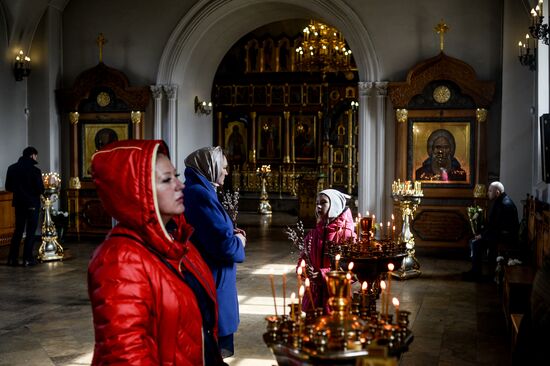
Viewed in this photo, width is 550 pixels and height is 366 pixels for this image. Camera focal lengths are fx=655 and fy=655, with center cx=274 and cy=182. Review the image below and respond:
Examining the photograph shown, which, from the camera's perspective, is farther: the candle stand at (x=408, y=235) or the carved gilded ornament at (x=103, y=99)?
the carved gilded ornament at (x=103, y=99)

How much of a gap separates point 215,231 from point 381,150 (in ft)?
28.5

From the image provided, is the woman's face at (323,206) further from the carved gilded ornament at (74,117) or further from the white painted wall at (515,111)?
the carved gilded ornament at (74,117)

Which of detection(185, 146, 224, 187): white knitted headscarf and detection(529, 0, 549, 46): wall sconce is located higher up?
detection(529, 0, 549, 46): wall sconce

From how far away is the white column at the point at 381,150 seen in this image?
473 inches

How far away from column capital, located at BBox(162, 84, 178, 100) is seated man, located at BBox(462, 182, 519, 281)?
671 cm

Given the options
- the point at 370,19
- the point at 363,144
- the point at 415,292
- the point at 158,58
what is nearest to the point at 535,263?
the point at 415,292

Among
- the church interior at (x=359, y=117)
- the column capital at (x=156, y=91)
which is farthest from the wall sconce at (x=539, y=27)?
the column capital at (x=156, y=91)

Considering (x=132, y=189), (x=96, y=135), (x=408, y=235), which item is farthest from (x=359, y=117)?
(x=132, y=189)

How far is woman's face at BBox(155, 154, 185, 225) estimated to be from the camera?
7.57ft

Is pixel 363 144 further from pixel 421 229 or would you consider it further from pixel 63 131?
pixel 63 131

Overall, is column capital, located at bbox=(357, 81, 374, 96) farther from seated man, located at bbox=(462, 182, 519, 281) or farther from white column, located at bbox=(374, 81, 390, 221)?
seated man, located at bbox=(462, 182, 519, 281)

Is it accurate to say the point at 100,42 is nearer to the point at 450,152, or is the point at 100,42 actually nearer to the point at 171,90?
the point at 171,90

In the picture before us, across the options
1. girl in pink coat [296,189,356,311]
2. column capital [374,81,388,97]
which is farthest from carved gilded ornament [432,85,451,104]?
girl in pink coat [296,189,356,311]

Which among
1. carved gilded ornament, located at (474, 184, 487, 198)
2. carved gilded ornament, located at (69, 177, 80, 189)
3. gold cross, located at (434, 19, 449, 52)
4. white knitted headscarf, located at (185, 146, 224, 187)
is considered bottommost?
carved gilded ornament, located at (474, 184, 487, 198)
